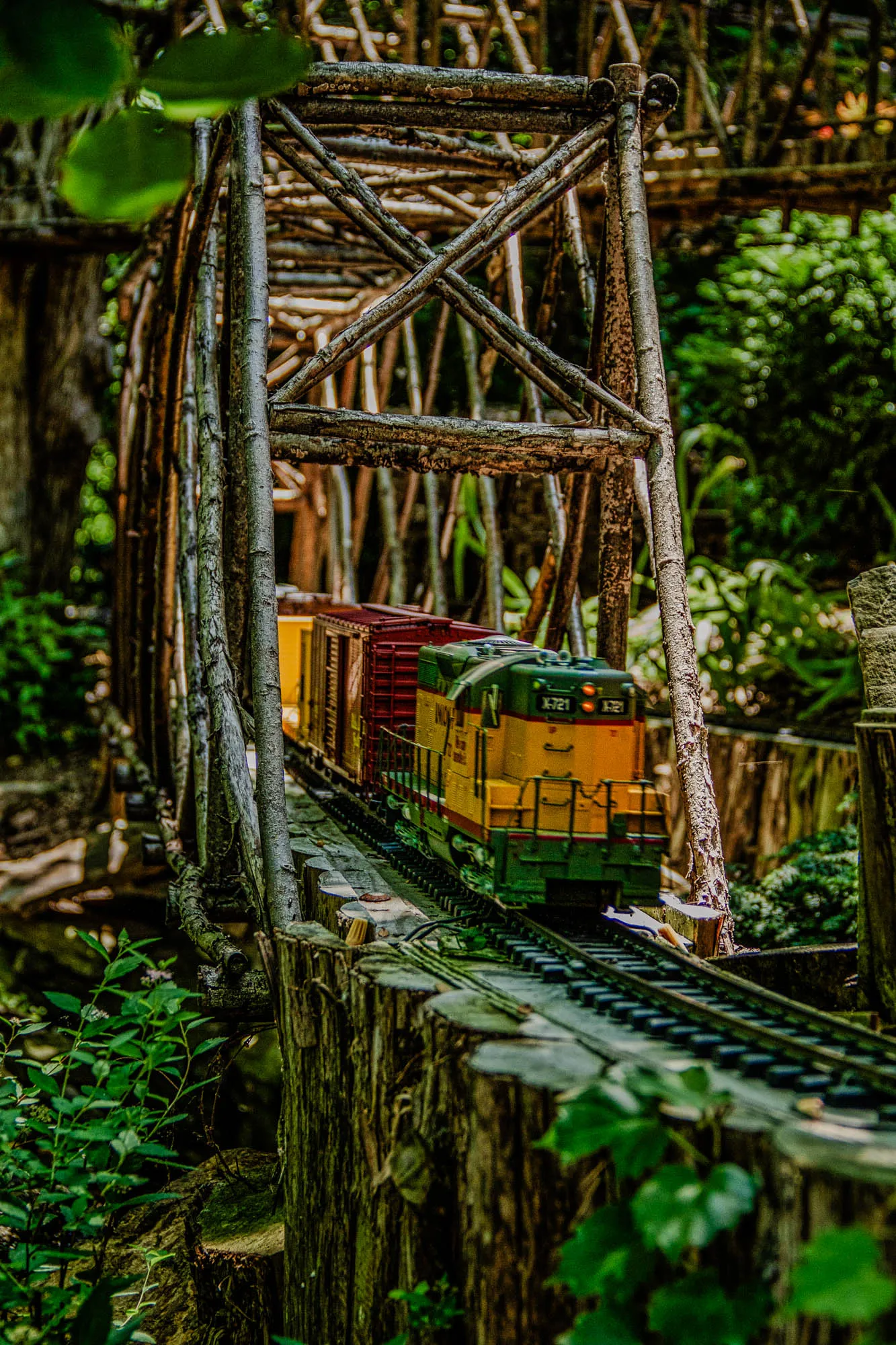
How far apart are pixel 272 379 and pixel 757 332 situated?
6471 mm

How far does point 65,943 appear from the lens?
1316cm

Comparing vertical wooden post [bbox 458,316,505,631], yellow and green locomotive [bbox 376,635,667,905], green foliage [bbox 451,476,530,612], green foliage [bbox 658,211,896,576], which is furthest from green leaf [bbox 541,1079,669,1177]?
green foliage [bbox 451,476,530,612]

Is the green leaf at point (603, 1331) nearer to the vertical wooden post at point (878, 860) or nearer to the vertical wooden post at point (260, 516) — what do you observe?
the vertical wooden post at point (878, 860)

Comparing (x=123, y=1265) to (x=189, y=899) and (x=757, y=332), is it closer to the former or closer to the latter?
(x=189, y=899)

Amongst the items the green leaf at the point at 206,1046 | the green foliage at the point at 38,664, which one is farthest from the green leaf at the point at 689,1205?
the green foliage at the point at 38,664

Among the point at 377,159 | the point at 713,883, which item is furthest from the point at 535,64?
the point at 713,883

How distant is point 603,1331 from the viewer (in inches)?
112

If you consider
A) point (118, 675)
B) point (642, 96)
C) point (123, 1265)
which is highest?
point (642, 96)

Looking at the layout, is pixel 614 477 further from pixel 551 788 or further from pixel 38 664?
pixel 38 664

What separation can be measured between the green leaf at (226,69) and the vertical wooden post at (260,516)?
497 cm

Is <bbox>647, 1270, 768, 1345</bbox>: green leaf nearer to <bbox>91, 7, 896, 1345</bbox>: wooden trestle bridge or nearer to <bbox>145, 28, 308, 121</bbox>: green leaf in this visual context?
<bbox>91, 7, 896, 1345</bbox>: wooden trestle bridge

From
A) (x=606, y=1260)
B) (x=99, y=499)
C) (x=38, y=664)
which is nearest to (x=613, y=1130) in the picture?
(x=606, y=1260)

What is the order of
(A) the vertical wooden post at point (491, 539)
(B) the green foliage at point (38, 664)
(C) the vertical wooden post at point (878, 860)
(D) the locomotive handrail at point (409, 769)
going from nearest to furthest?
1. (C) the vertical wooden post at point (878, 860)
2. (D) the locomotive handrail at point (409, 769)
3. (A) the vertical wooden post at point (491, 539)
4. (B) the green foliage at point (38, 664)

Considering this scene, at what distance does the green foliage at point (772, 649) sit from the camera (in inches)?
493
